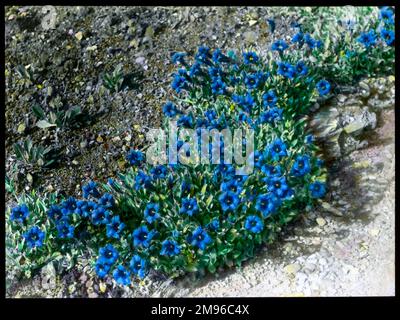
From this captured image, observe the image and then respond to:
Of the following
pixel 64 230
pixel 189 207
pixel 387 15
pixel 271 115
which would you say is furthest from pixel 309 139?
pixel 64 230

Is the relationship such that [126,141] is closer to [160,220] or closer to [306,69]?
[160,220]

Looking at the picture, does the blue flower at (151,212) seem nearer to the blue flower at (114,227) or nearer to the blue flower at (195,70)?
the blue flower at (114,227)

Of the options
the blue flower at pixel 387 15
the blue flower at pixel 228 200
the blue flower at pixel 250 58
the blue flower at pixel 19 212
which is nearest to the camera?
the blue flower at pixel 228 200

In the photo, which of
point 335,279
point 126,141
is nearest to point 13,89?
point 126,141

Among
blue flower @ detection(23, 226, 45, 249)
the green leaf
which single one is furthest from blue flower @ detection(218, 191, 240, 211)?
the green leaf

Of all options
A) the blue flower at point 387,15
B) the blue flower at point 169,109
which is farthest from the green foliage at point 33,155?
the blue flower at point 387,15

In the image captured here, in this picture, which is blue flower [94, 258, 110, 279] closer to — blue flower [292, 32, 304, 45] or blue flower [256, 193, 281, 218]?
blue flower [256, 193, 281, 218]

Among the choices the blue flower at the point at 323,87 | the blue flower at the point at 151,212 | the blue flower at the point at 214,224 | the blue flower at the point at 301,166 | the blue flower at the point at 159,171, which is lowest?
the blue flower at the point at 214,224
